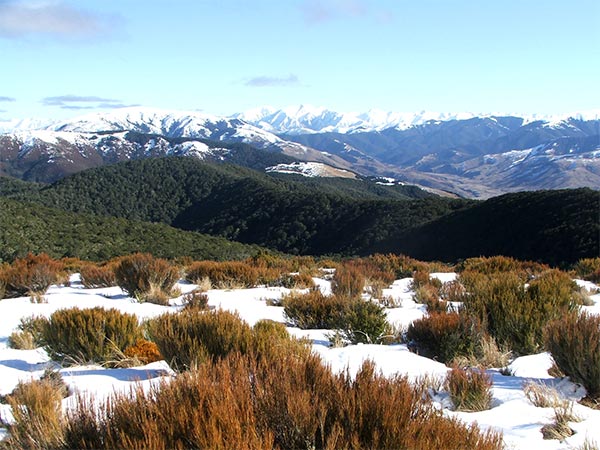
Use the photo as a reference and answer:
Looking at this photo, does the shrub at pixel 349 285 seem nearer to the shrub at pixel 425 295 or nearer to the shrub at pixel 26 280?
the shrub at pixel 425 295

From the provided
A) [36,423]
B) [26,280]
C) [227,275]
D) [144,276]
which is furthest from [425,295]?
[26,280]

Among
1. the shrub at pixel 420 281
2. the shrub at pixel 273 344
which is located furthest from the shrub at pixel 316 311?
the shrub at pixel 420 281

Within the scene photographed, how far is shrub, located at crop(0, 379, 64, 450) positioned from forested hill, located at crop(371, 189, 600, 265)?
32.7 meters

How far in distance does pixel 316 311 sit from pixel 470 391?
3125mm

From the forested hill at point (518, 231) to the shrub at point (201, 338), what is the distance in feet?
102

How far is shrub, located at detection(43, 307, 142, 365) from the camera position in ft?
14.8

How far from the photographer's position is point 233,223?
76.6 meters

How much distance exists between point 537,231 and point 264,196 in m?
47.2

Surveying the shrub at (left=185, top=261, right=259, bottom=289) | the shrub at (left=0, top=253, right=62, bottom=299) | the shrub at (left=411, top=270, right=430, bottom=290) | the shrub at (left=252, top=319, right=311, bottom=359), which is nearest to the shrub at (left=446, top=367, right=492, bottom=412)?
the shrub at (left=252, top=319, right=311, bottom=359)

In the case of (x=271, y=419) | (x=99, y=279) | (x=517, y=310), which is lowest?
(x=99, y=279)

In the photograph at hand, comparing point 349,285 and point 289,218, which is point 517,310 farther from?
point 289,218

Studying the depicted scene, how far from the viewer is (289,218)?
69.8 meters

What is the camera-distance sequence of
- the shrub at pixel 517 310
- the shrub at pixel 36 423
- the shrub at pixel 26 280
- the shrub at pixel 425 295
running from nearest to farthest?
1. the shrub at pixel 36 423
2. the shrub at pixel 517 310
3. the shrub at pixel 425 295
4. the shrub at pixel 26 280

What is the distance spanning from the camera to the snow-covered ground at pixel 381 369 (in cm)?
295
